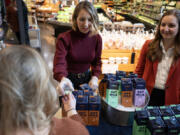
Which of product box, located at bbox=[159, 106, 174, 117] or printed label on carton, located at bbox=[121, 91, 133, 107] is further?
printed label on carton, located at bbox=[121, 91, 133, 107]

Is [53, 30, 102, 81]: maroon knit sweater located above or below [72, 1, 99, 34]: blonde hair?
below

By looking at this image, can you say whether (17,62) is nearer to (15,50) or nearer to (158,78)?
(15,50)

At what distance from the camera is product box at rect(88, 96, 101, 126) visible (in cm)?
136

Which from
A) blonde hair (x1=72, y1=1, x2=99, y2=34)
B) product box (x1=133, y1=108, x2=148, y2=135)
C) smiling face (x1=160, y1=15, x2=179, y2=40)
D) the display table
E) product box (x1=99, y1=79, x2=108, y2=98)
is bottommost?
the display table

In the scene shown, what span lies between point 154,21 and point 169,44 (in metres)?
3.72

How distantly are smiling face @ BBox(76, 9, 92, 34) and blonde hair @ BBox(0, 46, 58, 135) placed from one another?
1.13 m

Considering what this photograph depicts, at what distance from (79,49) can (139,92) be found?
811mm

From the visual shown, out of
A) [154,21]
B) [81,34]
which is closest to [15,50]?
[81,34]

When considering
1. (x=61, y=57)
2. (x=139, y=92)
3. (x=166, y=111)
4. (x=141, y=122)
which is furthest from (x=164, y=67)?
(x=61, y=57)

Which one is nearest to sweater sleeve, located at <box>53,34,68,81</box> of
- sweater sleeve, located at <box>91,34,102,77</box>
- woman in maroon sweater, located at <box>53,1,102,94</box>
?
woman in maroon sweater, located at <box>53,1,102,94</box>

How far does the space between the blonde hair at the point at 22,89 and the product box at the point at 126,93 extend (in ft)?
2.94

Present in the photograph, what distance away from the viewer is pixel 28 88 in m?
0.66

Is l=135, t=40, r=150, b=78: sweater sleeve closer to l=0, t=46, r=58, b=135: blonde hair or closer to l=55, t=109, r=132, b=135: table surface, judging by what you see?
l=55, t=109, r=132, b=135: table surface

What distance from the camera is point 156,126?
1109mm
